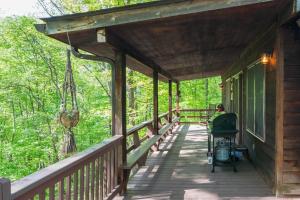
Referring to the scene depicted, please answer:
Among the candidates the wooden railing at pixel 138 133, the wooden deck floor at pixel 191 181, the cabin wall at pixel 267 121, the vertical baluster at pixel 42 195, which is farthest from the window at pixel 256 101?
the vertical baluster at pixel 42 195

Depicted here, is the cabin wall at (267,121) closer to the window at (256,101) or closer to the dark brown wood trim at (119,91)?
the window at (256,101)

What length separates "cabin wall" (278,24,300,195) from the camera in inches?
163

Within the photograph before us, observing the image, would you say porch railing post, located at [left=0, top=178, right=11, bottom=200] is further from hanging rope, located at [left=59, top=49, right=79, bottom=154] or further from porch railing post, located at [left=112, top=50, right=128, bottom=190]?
porch railing post, located at [left=112, top=50, right=128, bottom=190]

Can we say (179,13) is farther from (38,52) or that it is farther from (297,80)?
(38,52)

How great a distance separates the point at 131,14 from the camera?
362 centimetres

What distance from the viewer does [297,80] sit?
417 centimetres

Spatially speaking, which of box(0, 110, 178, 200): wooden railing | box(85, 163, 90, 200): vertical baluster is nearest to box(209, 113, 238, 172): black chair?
box(0, 110, 178, 200): wooden railing

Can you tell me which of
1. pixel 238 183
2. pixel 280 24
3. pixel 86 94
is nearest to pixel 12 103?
pixel 86 94

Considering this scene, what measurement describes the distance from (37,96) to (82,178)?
40.3 ft

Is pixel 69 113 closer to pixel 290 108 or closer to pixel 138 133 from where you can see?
pixel 290 108

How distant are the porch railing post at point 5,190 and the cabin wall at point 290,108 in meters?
3.48

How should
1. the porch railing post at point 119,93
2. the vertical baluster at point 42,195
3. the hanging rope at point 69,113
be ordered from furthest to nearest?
1. the porch railing post at point 119,93
2. the hanging rope at point 69,113
3. the vertical baluster at point 42,195

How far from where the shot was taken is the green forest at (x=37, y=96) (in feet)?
42.2

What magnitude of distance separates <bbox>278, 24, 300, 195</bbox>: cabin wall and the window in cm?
106
